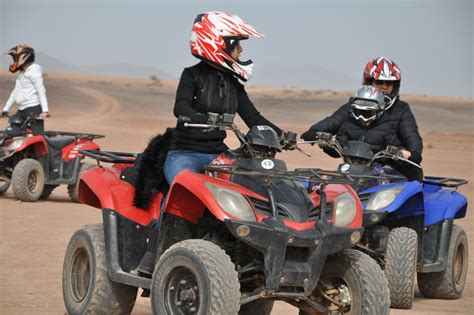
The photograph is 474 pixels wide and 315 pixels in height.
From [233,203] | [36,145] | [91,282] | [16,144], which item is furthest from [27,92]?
[233,203]

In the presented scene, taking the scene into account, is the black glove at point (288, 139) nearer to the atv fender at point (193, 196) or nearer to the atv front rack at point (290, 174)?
the atv front rack at point (290, 174)

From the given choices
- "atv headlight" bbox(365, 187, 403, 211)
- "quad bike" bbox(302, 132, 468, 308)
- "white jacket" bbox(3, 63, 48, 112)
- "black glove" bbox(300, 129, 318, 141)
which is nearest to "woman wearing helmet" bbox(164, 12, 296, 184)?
"quad bike" bbox(302, 132, 468, 308)

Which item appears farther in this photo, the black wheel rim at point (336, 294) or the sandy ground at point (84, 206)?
the sandy ground at point (84, 206)

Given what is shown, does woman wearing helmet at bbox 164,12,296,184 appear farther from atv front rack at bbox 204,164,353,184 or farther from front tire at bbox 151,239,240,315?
front tire at bbox 151,239,240,315

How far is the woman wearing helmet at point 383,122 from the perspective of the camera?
11.0 m

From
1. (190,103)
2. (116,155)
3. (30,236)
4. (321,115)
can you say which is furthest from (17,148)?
(321,115)

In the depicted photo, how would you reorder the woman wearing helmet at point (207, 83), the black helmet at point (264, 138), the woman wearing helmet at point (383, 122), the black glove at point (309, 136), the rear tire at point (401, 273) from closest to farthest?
1. the black helmet at point (264, 138)
2. the woman wearing helmet at point (207, 83)
3. the rear tire at point (401, 273)
4. the black glove at point (309, 136)
5. the woman wearing helmet at point (383, 122)

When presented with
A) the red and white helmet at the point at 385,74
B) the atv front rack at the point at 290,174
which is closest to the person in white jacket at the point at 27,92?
the red and white helmet at the point at 385,74

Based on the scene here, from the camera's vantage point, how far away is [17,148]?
17500 mm

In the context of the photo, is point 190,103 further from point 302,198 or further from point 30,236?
point 30,236

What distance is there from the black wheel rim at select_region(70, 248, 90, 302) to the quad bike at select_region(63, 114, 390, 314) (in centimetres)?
33

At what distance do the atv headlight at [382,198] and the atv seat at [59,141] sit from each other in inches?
359

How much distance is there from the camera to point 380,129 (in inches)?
438

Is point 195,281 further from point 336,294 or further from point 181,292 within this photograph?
point 336,294
